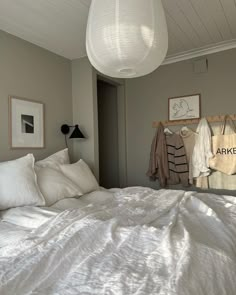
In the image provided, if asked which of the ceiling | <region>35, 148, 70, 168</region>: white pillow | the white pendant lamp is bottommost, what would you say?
<region>35, 148, 70, 168</region>: white pillow

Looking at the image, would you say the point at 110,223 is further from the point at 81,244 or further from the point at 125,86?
the point at 125,86

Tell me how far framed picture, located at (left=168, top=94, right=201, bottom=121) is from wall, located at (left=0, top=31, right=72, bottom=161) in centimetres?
132

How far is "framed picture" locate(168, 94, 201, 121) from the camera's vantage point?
10.2 feet

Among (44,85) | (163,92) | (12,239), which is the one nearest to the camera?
(12,239)

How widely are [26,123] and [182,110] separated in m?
1.88

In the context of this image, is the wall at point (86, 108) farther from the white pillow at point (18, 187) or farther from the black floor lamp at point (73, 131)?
the white pillow at point (18, 187)

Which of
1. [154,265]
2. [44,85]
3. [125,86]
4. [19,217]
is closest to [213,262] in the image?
[154,265]

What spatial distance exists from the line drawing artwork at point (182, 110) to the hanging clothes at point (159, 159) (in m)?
0.25

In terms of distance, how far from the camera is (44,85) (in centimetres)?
282

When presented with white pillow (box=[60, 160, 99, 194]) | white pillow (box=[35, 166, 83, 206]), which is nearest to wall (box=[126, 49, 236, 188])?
white pillow (box=[60, 160, 99, 194])

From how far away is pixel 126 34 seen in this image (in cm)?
128

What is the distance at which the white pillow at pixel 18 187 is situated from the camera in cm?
179

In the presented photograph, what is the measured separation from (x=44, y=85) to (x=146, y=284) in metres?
2.49

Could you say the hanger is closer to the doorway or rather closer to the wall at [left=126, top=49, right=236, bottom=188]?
the wall at [left=126, top=49, right=236, bottom=188]
